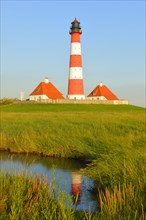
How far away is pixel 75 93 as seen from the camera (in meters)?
48.4

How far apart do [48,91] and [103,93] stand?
9407 millimetres

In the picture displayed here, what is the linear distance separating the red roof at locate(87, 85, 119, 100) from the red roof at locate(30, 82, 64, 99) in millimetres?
5855

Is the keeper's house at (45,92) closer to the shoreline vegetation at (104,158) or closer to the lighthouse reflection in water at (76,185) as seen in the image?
the shoreline vegetation at (104,158)

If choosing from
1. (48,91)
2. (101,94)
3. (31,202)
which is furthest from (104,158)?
(101,94)

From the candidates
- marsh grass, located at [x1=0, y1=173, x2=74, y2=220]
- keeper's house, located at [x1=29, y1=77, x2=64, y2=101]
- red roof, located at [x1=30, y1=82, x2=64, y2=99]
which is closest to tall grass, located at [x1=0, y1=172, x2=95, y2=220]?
marsh grass, located at [x1=0, y1=173, x2=74, y2=220]

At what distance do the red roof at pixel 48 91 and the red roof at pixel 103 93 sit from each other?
19.2ft

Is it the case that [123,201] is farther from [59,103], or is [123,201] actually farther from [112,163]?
[59,103]

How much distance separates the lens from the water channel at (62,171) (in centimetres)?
807

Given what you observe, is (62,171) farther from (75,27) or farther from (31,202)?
(75,27)

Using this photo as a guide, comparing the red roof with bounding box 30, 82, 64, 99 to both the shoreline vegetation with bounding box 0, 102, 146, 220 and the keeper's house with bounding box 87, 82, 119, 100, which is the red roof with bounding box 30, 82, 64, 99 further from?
the shoreline vegetation with bounding box 0, 102, 146, 220

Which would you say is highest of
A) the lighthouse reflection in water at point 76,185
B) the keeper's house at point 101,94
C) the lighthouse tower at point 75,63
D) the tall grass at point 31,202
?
the lighthouse tower at point 75,63

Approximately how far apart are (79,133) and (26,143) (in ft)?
7.44

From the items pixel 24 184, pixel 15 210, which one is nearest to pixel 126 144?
pixel 24 184

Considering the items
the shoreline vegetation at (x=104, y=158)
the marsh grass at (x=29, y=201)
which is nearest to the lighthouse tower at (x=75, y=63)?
the shoreline vegetation at (x=104, y=158)
